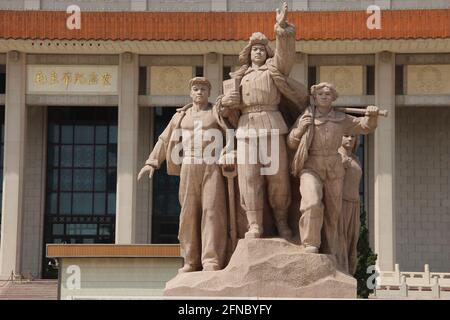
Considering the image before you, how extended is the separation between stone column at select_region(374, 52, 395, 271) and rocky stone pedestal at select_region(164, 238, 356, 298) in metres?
22.0

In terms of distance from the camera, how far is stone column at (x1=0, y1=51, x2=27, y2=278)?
3466 centimetres

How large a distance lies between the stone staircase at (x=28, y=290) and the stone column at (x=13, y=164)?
29.6 inches

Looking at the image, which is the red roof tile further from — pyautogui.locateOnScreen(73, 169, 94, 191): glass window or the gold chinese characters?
pyautogui.locateOnScreen(73, 169, 94, 191): glass window

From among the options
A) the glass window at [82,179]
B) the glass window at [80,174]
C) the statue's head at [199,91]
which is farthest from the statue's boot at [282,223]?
the glass window at [82,179]

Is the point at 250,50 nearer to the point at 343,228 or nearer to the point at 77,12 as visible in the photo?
the point at 343,228

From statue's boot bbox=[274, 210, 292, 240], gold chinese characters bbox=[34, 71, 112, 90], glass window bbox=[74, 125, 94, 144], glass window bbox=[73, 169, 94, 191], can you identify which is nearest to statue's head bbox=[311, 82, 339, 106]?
statue's boot bbox=[274, 210, 292, 240]

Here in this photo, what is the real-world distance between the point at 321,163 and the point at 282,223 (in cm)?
93

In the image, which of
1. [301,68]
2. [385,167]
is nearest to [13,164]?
[301,68]

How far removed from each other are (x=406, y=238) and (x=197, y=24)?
12.1 m

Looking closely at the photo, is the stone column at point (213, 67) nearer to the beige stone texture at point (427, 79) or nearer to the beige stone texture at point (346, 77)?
the beige stone texture at point (346, 77)

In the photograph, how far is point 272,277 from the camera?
472 inches

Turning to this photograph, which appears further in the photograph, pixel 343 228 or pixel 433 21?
pixel 433 21

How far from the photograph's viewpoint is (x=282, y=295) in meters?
11.9
